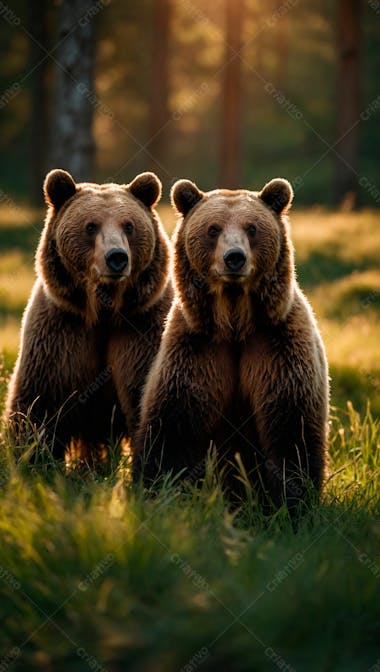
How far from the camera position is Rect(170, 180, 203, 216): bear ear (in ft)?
14.2

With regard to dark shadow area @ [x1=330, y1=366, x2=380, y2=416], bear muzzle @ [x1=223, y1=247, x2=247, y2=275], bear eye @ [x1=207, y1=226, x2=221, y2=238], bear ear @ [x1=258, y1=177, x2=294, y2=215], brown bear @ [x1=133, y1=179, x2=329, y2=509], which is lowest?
dark shadow area @ [x1=330, y1=366, x2=380, y2=416]

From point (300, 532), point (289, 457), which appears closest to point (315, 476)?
point (289, 457)

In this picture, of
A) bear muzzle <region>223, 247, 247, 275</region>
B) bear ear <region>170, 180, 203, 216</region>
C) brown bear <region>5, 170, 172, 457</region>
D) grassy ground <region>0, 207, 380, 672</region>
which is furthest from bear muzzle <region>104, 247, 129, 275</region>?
grassy ground <region>0, 207, 380, 672</region>

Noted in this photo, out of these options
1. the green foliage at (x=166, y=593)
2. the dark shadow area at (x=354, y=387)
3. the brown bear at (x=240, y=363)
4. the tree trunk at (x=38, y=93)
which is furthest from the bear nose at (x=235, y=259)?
the tree trunk at (x=38, y=93)

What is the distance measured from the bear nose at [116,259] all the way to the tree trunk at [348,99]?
13496 mm

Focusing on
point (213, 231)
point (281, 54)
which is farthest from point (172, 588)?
point (281, 54)

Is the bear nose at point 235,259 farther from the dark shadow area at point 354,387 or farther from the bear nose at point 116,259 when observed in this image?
the dark shadow area at point 354,387

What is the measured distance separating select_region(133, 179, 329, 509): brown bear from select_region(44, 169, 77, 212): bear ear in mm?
664

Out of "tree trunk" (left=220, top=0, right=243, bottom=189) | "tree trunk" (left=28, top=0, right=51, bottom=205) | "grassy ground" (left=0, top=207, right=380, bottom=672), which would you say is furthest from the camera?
"tree trunk" (left=28, top=0, right=51, bottom=205)

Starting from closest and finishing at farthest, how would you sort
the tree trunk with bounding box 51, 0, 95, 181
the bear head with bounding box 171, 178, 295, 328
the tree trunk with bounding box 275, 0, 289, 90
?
the bear head with bounding box 171, 178, 295, 328
the tree trunk with bounding box 51, 0, 95, 181
the tree trunk with bounding box 275, 0, 289, 90

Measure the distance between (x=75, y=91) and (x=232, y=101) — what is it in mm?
7842

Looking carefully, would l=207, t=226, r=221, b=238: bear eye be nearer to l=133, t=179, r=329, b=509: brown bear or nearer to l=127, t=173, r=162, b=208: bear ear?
l=133, t=179, r=329, b=509: brown bear

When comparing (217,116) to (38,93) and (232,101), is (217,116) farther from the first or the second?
(232,101)

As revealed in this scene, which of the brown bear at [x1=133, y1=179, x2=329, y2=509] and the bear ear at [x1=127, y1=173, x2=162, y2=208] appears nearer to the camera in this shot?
the brown bear at [x1=133, y1=179, x2=329, y2=509]
